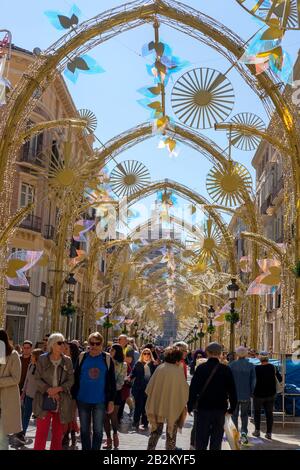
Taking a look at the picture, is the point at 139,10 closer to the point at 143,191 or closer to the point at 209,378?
the point at 209,378

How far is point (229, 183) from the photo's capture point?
22.1m

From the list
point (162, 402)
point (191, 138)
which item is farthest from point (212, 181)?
point (162, 402)

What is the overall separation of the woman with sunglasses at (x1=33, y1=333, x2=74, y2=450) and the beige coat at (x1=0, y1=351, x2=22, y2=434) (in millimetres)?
866

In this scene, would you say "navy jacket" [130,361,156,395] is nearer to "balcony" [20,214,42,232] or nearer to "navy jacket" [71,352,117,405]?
"navy jacket" [71,352,117,405]

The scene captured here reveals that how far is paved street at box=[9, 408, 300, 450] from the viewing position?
11.4 meters

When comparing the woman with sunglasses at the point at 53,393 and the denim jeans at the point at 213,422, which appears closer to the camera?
the denim jeans at the point at 213,422

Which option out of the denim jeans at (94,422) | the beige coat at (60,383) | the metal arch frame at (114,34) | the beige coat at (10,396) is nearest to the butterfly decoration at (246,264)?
the metal arch frame at (114,34)

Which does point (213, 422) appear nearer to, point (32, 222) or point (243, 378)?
point (243, 378)

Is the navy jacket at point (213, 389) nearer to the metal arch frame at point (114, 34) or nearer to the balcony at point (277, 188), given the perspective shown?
the metal arch frame at point (114, 34)

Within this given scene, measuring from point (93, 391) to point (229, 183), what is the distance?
1411 centimetres

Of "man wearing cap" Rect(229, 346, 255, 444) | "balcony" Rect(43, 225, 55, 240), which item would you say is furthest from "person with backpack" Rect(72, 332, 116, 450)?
"balcony" Rect(43, 225, 55, 240)

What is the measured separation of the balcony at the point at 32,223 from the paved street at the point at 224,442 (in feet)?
78.1

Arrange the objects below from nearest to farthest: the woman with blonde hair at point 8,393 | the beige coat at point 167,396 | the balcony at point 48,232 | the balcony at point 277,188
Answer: the woman with blonde hair at point 8,393, the beige coat at point 167,396, the balcony at point 48,232, the balcony at point 277,188

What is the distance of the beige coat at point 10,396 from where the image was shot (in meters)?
7.68
